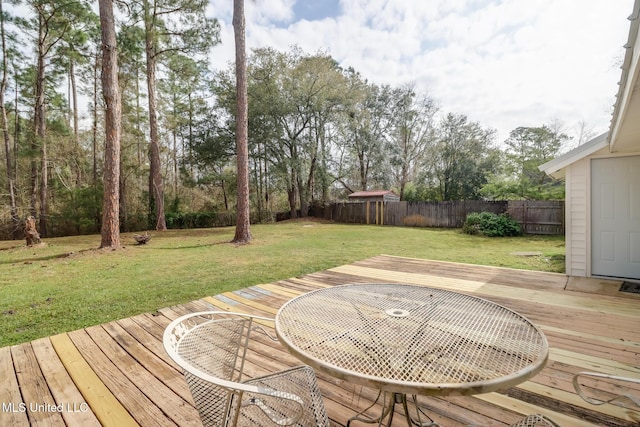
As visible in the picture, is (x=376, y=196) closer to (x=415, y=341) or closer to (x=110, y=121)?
(x=110, y=121)

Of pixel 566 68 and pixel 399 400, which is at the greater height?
pixel 566 68

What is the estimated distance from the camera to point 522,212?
9727 mm

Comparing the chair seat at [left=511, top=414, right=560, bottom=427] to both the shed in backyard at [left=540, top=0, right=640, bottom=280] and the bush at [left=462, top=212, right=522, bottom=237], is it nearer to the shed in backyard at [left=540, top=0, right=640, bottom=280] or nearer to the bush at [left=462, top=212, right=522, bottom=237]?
the shed in backyard at [left=540, top=0, right=640, bottom=280]

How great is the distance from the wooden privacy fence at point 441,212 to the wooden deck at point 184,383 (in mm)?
7368

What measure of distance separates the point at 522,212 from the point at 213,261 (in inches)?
399

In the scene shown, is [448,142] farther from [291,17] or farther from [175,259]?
[175,259]

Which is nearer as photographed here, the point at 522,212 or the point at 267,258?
the point at 267,258

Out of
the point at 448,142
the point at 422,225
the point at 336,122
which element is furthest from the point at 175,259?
the point at 448,142

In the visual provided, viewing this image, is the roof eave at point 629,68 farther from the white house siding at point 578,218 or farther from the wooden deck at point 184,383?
the white house siding at point 578,218

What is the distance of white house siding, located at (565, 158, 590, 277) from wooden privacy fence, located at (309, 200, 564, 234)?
242 inches

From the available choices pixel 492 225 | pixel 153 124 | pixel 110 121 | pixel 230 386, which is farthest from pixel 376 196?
pixel 230 386

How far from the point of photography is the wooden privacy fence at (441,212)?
9289 millimetres

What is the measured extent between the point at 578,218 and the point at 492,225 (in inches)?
226

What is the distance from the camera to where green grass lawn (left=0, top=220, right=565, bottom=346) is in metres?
3.09
